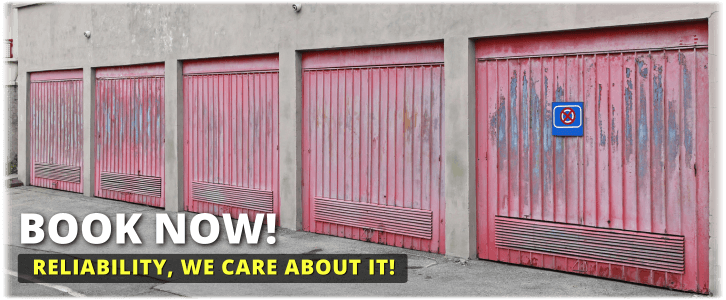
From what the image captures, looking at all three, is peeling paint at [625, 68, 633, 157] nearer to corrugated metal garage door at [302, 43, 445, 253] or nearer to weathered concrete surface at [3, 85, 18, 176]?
corrugated metal garage door at [302, 43, 445, 253]

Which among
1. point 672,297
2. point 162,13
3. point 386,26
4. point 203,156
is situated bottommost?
point 672,297

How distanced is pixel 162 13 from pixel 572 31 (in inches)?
284

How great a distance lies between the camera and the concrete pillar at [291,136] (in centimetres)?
999

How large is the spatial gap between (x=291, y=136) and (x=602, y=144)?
14.4 ft

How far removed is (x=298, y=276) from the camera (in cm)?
761

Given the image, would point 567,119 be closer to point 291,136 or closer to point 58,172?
point 291,136

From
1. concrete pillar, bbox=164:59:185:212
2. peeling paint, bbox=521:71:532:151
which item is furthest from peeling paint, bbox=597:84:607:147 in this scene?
concrete pillar, bbox=164:59:185:212

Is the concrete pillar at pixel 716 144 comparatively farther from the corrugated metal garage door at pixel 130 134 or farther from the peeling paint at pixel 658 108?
the corrugated metal garage door at pixel 130 134

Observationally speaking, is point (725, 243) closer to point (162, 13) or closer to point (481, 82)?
point (481, 82)

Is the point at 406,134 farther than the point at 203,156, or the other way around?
the point at 203,156

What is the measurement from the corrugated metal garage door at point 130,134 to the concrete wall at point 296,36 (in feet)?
1.07

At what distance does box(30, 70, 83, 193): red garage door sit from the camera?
45.9ft

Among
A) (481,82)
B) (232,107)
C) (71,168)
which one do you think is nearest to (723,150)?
(481,82)

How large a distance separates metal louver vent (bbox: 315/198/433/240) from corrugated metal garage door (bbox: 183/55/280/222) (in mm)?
1003
